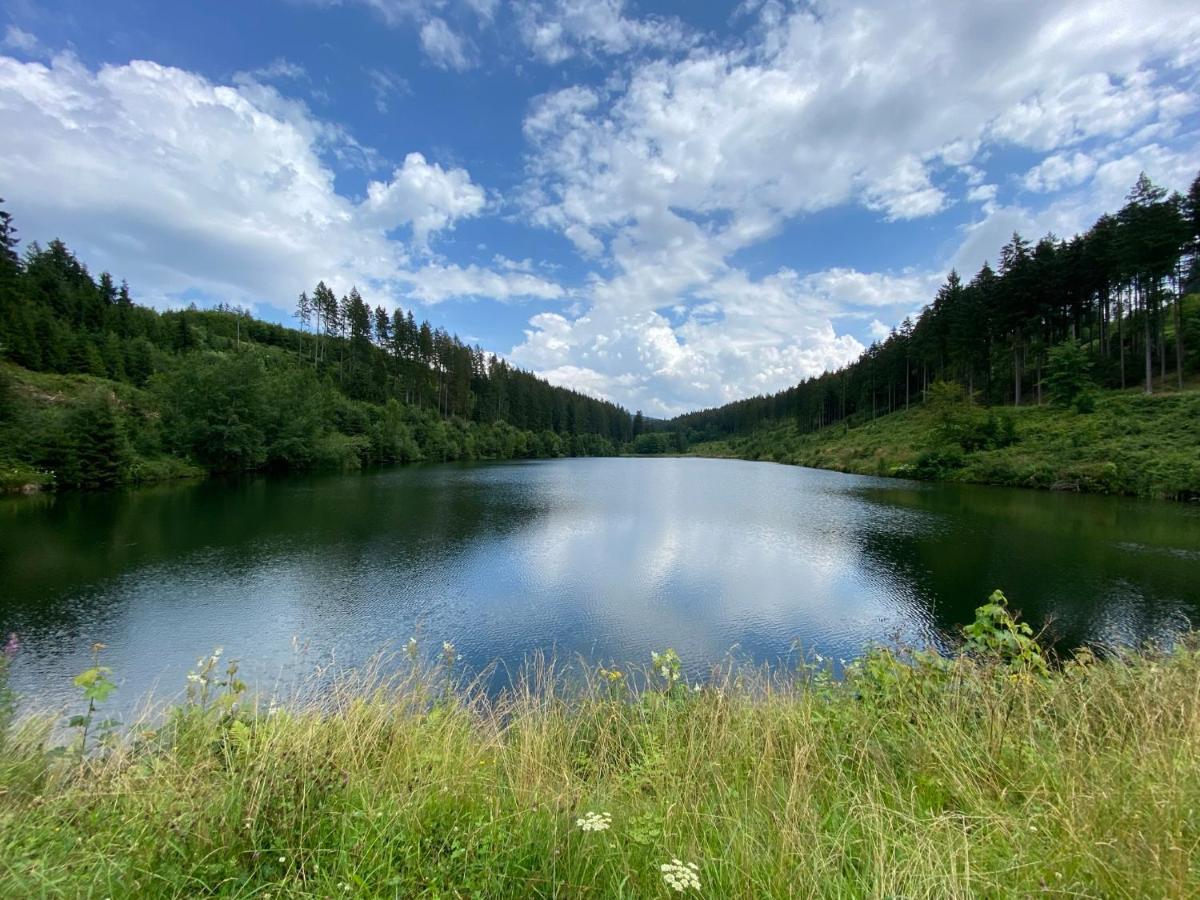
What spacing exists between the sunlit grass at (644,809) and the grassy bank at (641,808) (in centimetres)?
2

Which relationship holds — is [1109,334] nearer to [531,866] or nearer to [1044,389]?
[1044,389]

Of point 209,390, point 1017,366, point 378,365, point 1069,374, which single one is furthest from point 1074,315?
point 378,365

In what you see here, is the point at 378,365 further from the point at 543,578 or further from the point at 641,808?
the point at 641,808

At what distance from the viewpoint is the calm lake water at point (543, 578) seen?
10938mm

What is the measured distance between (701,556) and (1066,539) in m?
14.3

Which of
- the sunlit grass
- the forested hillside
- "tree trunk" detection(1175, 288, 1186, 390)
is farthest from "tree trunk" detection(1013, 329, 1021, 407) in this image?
the forested hillside

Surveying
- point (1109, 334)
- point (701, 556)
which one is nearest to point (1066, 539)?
point (701, 556)

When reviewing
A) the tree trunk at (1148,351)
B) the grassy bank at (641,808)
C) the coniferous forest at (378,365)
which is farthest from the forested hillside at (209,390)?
the tree trunk at (1148,351)

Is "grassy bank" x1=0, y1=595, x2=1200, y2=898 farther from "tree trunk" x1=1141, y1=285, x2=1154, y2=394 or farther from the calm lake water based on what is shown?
"tree trunk" x1=1141, y1=285, x2=1154, y2=394

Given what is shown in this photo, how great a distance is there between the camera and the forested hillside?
101 ft

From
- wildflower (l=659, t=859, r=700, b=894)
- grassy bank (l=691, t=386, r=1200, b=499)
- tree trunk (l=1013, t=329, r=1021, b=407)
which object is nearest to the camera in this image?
wildflower (l=659, t=859, r=700, b=894)

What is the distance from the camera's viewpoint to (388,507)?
1148 inches

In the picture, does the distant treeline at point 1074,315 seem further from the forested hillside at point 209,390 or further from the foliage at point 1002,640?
the forested hillside at point 209,390

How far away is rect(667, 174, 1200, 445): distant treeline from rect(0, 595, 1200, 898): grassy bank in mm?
51945
